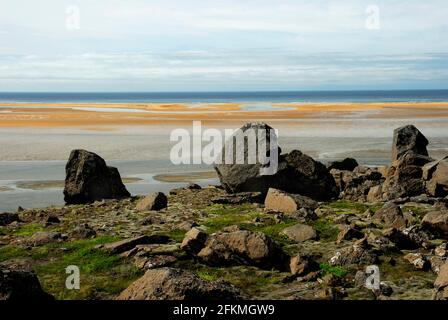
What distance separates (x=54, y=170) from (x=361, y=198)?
63.3ft

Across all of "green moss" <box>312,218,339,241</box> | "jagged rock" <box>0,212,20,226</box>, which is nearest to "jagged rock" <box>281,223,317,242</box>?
"green moss" <box>312,218,339,241</box>

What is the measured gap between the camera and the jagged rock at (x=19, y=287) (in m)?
9.33

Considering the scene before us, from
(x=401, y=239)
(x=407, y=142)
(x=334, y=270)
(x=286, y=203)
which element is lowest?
(x=334, y=270)

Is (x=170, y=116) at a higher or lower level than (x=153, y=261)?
higher

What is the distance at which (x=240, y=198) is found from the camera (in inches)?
855

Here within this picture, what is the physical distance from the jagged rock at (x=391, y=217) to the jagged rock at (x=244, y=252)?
4710 millimetres

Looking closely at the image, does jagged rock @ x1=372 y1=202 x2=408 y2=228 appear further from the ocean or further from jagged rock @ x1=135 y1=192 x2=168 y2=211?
the ocean

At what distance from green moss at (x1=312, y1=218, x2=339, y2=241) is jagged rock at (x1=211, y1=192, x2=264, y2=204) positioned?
448cm

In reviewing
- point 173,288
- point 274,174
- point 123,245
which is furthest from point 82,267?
point 274,174

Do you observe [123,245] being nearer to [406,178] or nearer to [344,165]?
[406,178]

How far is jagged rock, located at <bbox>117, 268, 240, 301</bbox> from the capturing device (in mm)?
9398

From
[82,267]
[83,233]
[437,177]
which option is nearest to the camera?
[82,267]

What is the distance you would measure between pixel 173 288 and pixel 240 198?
12.4m
